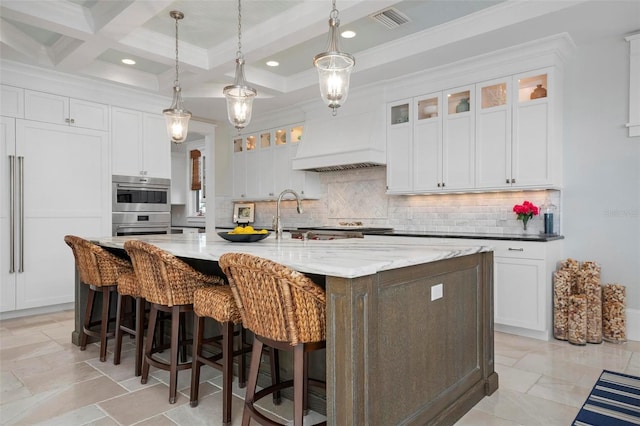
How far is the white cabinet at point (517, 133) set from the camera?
12.7 feet

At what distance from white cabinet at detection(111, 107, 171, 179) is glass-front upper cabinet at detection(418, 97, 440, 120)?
3365mm

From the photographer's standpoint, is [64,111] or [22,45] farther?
[64,111]

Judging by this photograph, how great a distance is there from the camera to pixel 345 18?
3400 mm

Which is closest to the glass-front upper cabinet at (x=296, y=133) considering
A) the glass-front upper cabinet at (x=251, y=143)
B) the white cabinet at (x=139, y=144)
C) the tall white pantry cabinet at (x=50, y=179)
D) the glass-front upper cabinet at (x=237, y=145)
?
the glass-front upper cabinet at (x=251, y=143)

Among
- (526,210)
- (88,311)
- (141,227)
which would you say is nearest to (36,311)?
(141,227)

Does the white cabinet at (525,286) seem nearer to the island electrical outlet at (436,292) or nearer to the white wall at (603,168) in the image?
the white wall at (603,168)

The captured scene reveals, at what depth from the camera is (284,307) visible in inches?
67.8

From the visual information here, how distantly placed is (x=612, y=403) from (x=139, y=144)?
5.45m

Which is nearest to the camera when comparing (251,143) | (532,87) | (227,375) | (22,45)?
(227,375)

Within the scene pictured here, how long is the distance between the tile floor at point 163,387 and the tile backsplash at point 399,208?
4.36 feet

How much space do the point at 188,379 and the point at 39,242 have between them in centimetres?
300

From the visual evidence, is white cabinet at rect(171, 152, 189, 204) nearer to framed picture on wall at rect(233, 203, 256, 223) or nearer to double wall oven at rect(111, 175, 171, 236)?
framed picture on wall at rect(233, 203, 256, 223)

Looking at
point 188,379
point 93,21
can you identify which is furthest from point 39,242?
point 188,379

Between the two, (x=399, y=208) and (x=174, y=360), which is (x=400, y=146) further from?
A: (x=174, y=360)
